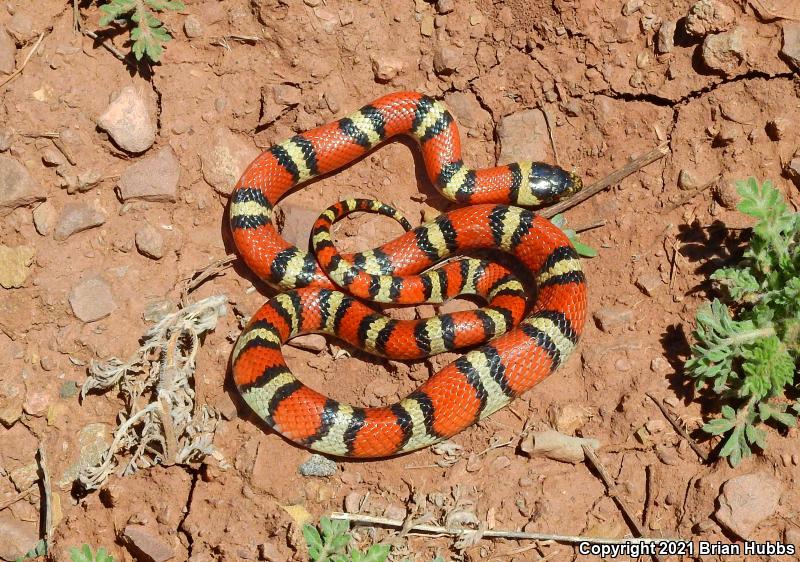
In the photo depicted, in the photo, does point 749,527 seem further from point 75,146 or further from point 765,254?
point 75,146

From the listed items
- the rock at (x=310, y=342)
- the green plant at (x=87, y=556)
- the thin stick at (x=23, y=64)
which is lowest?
the green plant at (x=87, y=556)

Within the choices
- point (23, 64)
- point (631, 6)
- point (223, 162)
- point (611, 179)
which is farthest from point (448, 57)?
point (23, 64)

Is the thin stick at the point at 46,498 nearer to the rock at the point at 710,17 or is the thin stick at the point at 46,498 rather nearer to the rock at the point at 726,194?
the rock at the point at 726,194

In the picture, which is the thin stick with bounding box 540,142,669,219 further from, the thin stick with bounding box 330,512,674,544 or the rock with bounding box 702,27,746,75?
the thin stick with bounding box 330,512,674,544

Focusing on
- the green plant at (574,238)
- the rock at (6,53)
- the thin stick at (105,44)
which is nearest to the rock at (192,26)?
the thin stick at (105,44)

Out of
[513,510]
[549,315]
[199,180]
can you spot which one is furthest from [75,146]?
[513,510]

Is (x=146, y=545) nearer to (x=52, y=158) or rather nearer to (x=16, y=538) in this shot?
(x=16, y=538)

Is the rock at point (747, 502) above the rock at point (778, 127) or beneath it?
beneath
